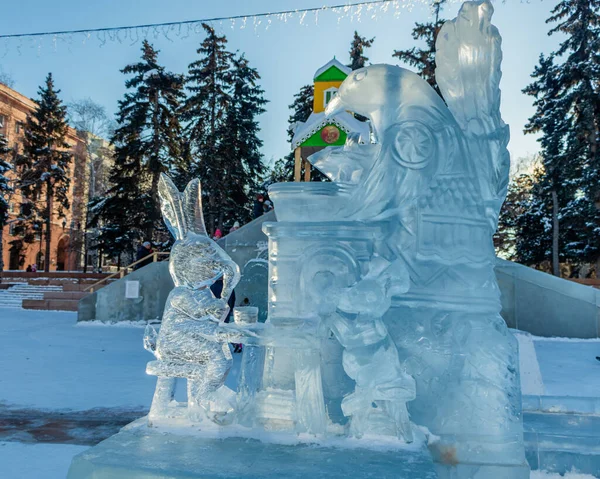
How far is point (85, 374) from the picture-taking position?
7070 millimetres

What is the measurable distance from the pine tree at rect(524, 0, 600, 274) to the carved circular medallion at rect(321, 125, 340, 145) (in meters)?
11.5

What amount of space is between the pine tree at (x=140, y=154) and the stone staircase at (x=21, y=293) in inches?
168

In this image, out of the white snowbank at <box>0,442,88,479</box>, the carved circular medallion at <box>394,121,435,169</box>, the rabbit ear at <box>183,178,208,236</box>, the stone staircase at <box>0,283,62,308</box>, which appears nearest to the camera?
the rabbit ear at <box>183,178,208,236</box>

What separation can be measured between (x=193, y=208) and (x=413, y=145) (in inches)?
52.0

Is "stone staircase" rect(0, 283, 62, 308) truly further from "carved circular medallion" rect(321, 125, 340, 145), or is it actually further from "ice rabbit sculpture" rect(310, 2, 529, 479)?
"ice rabbit sculpture" rect(310, 2, 529, 479)

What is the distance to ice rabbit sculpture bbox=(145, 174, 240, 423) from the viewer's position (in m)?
2.74

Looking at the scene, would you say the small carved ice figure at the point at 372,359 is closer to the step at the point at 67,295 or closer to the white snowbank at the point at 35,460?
the white snowbank at the point at 35,460

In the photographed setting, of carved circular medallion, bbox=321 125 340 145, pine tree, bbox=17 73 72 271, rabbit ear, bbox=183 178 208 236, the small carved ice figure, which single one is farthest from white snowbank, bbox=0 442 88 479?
pine tree, bbox=17 73 72 271

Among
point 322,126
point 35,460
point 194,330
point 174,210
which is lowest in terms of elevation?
point 35,460

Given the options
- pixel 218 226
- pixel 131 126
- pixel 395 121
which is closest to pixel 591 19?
pixel 218 226

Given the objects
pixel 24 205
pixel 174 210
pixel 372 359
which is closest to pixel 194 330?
pixel 174 210

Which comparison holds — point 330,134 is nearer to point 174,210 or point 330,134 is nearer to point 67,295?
point 67,295

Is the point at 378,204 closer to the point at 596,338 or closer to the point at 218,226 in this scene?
the point at 596,338

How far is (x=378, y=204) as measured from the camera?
3.00 meters
